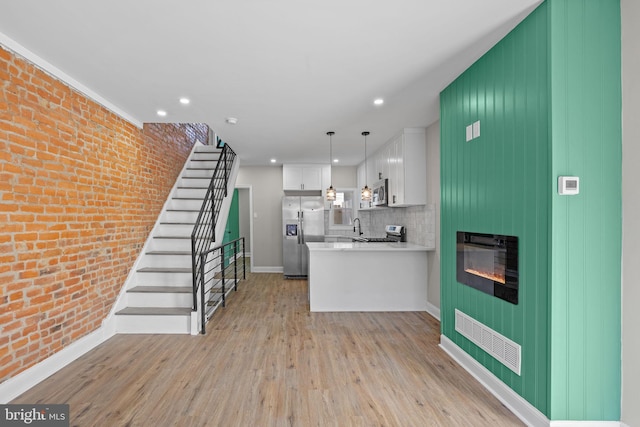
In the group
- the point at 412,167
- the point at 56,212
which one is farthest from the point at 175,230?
the point at 412,167

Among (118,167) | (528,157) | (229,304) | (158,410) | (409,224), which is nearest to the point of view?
(528,157)

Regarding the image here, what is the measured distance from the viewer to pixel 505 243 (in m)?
2.12

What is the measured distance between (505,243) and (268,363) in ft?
7.33

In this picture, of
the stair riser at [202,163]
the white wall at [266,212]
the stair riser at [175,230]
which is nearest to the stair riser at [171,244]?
the stair riser at [175,230]

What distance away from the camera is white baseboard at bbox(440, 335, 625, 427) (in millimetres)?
1801

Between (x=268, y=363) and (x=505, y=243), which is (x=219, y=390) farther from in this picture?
(x=505, y=243)

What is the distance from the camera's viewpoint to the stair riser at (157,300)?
12.1 ft

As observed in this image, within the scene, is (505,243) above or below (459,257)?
above

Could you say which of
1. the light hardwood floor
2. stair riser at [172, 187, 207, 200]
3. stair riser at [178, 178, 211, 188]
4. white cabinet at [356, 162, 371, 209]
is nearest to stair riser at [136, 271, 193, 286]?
the light hardwood floor

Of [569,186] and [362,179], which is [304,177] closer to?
[362,179]

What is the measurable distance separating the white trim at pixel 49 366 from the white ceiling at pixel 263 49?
2489 millimetres

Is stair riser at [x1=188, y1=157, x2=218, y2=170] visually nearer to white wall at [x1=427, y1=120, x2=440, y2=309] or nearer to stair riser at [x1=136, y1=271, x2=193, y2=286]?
stair riser at [x1=136, y1=271, x2=193, y2=286]

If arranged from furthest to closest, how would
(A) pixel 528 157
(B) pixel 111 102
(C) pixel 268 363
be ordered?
(B) pixel 111 102 → (C) pixel 268 363 → (A) pixel 528 157

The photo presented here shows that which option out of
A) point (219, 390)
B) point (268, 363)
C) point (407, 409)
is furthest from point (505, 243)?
point (219, 390)
